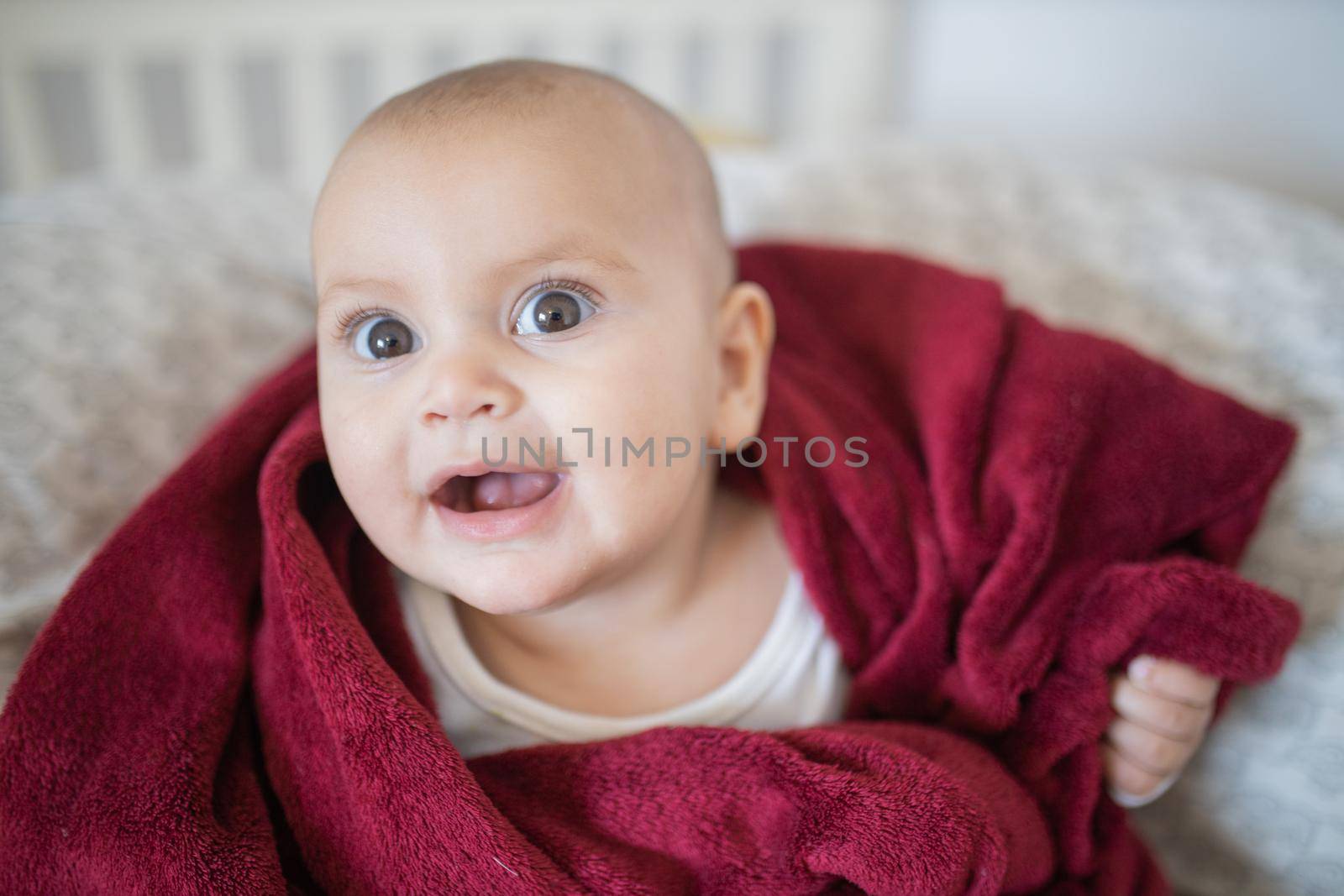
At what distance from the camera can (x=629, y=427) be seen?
0.71 metres

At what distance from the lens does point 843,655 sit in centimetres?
93

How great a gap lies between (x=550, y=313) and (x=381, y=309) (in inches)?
5.0

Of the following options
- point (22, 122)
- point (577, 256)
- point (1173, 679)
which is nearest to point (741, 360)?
point (577, 256)

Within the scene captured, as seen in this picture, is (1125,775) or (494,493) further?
(1125,775)

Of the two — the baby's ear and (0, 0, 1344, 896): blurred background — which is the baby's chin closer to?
the baby's ear

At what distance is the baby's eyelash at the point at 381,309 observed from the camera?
711 millimetres

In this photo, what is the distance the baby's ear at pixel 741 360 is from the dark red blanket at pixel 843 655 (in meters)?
0.09

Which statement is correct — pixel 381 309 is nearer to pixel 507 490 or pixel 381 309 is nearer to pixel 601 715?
pixel 507 490

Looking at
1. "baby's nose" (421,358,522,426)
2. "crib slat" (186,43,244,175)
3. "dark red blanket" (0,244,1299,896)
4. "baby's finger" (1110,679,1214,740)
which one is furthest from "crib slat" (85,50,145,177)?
"baby's finger" (1110,679,1214,740)

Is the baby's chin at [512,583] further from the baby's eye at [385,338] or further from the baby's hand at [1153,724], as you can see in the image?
the baby's hand at [1153,724]

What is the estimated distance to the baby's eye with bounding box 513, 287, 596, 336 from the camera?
71cm

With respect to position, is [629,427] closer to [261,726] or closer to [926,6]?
[261,726]

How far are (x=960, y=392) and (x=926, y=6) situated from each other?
1.26 meters

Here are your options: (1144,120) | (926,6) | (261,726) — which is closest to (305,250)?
(261,726)
